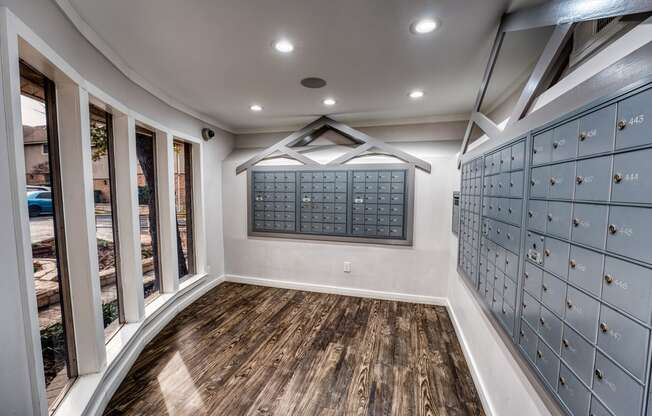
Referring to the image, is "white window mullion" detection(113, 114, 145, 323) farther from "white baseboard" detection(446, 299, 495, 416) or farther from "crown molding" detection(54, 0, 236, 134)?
"white baseboard" detection(446, 299, 495, 416)

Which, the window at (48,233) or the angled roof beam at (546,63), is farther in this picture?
the window at (48,233)

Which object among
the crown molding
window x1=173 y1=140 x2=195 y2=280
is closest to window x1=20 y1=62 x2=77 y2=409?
the crown molding

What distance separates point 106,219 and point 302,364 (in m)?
1.80

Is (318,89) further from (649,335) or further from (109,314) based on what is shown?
(109,314)

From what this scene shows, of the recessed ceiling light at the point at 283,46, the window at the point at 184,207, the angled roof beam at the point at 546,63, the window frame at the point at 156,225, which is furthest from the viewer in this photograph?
the window at the point at 184,207

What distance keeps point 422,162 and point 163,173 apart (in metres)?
2.67

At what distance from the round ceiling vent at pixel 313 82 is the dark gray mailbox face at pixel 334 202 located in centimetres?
115

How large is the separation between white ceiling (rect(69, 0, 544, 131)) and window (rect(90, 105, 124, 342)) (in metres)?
0.50

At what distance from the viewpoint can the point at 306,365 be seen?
1.95 meters

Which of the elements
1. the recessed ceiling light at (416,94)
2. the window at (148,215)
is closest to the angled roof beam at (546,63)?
the recessed ceiling light at (416,94)

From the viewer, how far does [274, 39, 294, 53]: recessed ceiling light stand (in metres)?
1.51

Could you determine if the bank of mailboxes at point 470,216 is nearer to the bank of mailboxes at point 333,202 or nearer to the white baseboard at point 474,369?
the white baseboard at point 474,369

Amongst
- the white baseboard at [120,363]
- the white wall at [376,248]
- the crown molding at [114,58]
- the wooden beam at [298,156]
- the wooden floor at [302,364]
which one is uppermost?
the crown molding at [114,58]

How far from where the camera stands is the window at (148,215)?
2338mm
